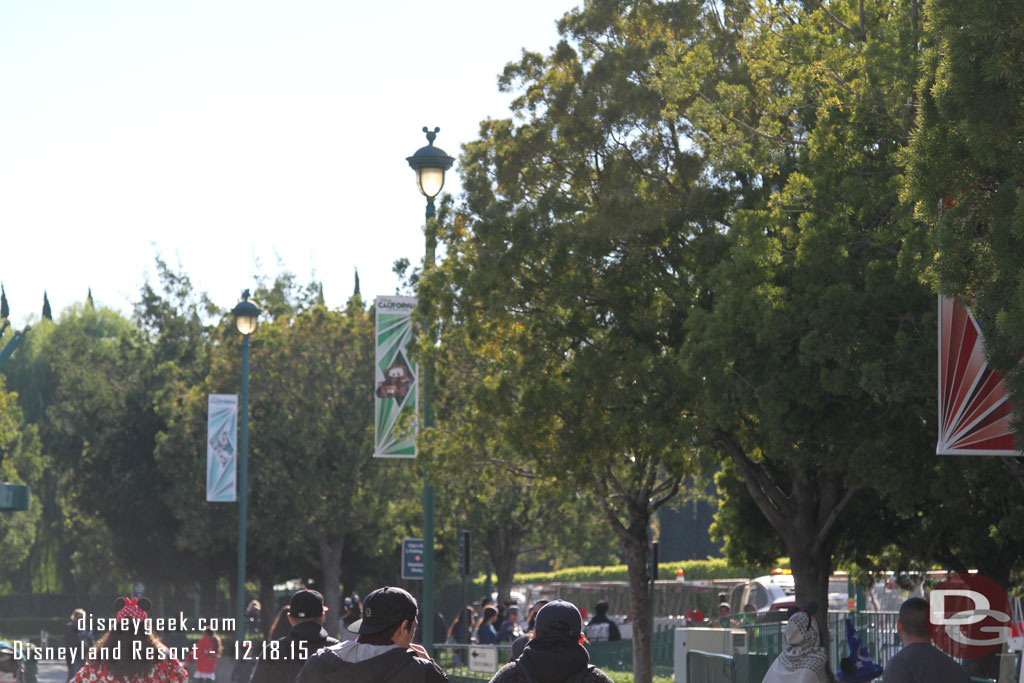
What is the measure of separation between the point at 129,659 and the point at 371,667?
4039 mm

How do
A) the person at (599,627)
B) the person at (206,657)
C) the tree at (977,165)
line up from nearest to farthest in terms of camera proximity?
the tree at (977,165), the person at (206,657), the person at (599,627)

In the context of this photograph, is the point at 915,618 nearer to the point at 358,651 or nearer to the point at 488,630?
the point at 358,651

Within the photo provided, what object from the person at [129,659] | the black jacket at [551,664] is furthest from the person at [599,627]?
the black jacket at [551,664]

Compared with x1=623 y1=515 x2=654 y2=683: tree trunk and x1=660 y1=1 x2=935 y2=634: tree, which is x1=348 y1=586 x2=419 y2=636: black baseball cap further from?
x1=623 y1=515 x2=654 y2=683: tree trunk

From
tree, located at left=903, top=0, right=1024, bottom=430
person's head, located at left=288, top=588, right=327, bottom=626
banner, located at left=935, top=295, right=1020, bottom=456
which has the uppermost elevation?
tree, located at left=903, top=0, right=1024, bottom=430

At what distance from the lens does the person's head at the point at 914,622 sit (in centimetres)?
735

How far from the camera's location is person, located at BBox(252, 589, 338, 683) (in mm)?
7793

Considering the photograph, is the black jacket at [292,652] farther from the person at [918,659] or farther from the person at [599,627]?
the person at [599,627]

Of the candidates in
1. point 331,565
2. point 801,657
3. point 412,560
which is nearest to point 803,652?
point 801,657

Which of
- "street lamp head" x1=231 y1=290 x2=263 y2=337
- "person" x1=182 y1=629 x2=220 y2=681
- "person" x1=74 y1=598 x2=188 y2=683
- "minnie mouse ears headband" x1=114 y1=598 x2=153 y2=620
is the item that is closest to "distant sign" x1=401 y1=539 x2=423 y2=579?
"person" x1=182 y1=629 x2=220 y2=681

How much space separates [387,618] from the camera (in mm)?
5613

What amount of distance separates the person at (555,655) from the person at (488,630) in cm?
1739

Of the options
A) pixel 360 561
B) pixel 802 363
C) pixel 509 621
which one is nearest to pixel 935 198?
pixel 802 363

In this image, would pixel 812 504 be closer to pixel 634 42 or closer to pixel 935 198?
pixel 634 42
